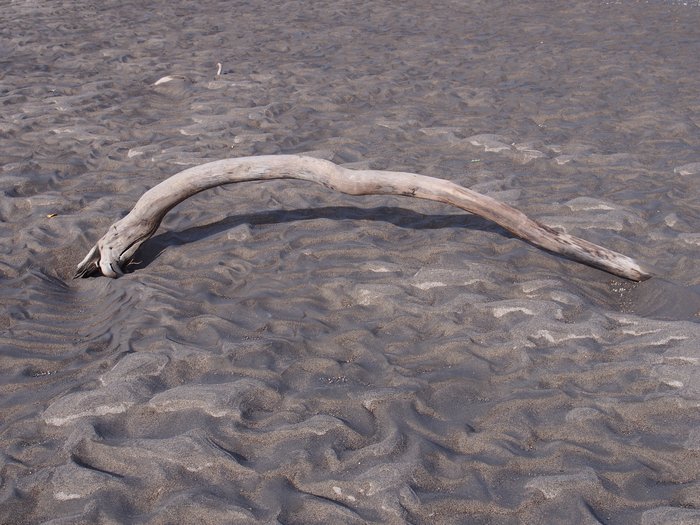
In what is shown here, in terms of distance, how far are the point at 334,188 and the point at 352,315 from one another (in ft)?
3.55

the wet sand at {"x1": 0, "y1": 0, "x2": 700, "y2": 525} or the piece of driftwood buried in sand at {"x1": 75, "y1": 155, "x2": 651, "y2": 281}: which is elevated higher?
the piece of driftwood buried in sand at {"x1": 75, "y1": 155, "x2": 651, "y2": 281}

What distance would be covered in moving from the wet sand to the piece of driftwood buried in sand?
0.16 metres

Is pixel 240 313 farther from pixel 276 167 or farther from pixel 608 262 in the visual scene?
pixel 608 262

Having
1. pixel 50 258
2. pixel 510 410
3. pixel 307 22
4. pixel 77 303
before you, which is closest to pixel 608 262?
pixel 510 410

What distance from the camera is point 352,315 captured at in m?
4.93

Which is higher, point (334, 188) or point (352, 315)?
point (334, 188)

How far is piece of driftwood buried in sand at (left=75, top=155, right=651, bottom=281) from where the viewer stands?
5.34 meters

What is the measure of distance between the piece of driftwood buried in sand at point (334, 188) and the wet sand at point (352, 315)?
156 mm

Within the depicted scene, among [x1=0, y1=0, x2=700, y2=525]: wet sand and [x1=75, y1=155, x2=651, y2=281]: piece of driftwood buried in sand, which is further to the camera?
[x1=75, y1=155, x2=651, y2=281]: piece of driftwood buried in sand

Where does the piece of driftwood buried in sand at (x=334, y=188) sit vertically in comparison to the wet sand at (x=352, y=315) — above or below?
above

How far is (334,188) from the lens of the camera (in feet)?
18.4

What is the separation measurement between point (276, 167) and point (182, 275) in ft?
3.27

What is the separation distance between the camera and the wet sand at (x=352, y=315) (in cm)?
351

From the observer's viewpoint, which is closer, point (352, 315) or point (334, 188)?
point (352, 315)
